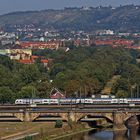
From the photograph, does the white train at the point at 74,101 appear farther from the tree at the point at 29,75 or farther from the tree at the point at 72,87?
the tree at the point at 29,75

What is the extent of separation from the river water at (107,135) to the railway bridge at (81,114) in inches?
53.9

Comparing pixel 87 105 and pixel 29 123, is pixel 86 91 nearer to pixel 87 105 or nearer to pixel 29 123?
pixel 87 105

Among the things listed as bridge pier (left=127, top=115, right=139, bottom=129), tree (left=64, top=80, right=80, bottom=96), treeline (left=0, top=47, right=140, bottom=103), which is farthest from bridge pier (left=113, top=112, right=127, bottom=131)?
tree (left=64, top=80, right=80, bottom=96)

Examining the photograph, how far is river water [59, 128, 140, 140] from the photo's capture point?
5788 cm

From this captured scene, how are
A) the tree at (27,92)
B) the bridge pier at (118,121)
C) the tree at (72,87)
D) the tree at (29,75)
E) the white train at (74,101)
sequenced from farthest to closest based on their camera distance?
1. the tree at (29,75)
2. the tree at (72,87)
3. the tree at (27,92)
4. the white train at (74,101)
5. the bridge pier at (118,121)

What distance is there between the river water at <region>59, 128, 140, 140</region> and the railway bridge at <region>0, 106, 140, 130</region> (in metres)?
1.37

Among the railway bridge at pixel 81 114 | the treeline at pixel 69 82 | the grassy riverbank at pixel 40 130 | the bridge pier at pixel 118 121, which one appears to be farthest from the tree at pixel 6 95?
the bridge pier at pixel 118 121

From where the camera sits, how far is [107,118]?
63.9 meters

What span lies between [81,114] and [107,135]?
4.20 m

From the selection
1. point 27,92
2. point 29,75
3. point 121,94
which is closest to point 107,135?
point 121,94

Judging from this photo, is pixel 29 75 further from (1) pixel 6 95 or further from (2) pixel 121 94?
(2) pixel 121 94

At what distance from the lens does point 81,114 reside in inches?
2488

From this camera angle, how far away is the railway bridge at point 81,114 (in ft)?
205

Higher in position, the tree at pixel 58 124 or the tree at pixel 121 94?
the tree at pixel 121 94
